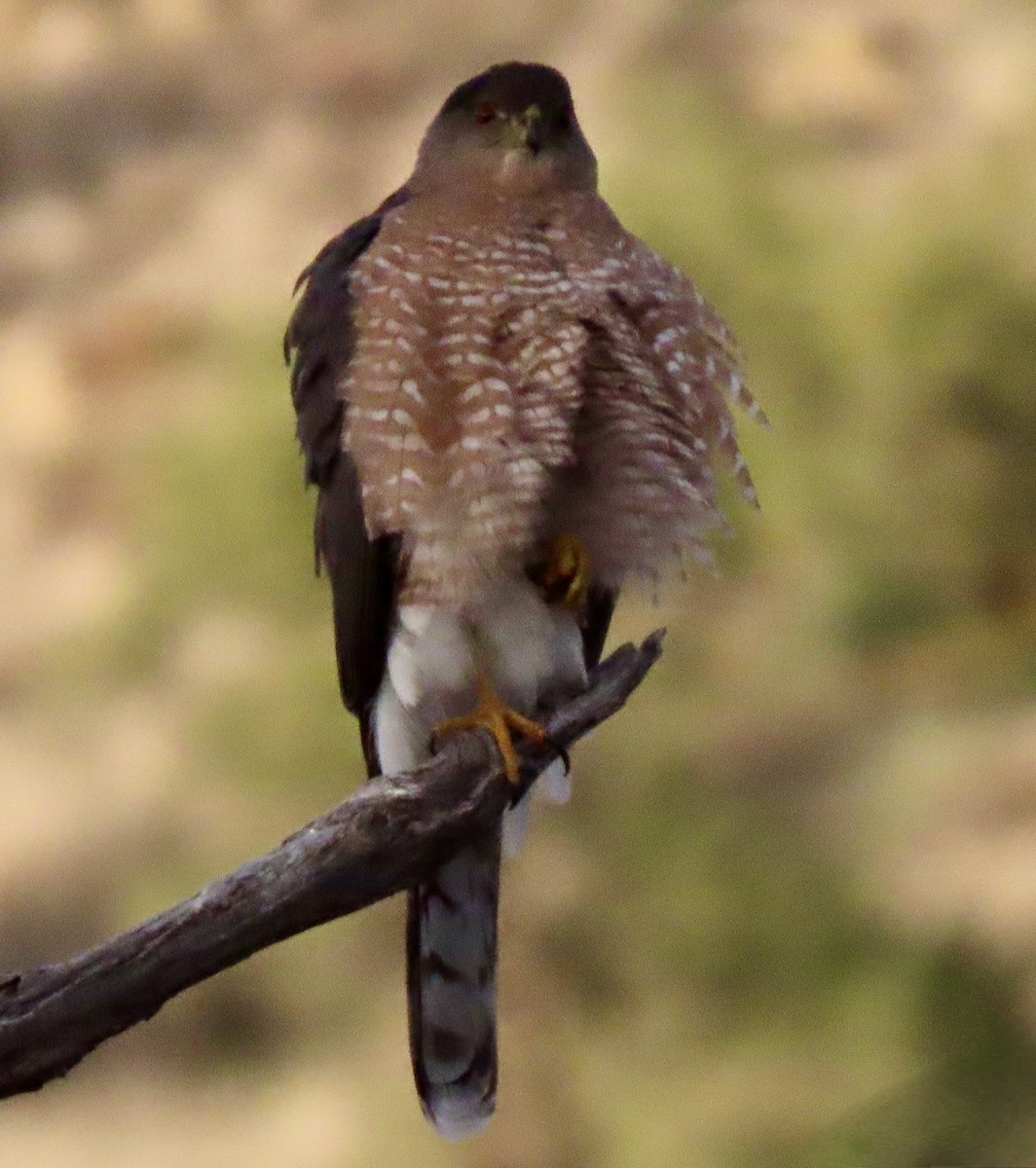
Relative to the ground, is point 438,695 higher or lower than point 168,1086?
higher

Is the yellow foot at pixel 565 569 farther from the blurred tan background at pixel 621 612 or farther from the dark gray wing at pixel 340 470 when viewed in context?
the blurred tan background at pixel 621 612

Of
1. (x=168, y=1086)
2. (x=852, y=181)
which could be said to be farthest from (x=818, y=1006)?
(x=852, y=181)

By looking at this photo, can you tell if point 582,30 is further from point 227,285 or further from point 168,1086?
point 168,1086

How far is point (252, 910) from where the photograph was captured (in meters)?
1.67

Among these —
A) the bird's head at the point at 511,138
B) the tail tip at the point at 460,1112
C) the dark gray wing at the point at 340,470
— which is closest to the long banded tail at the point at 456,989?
the tail tip at the point at 460,1112

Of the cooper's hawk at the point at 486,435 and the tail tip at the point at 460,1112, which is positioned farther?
the tail tip at the point at 460,1112

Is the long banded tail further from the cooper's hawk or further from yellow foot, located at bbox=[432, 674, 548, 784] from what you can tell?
yellow foot, located at bbox=[432, 674, 548, 784]

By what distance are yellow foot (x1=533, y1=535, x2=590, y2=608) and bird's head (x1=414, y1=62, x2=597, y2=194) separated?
1.62 ft

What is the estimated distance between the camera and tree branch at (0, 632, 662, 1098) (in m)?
1.61

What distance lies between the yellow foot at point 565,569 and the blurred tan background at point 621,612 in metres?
0.40

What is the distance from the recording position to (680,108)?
302 centimetres

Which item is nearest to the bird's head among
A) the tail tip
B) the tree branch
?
the tree branch

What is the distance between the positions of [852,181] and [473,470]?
1.45m

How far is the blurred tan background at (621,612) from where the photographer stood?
2590 millimetres
